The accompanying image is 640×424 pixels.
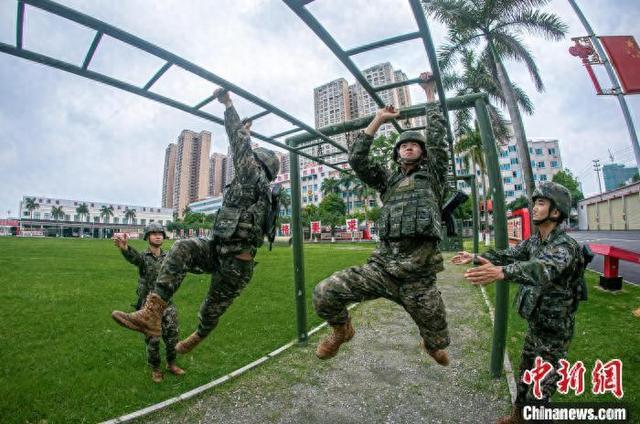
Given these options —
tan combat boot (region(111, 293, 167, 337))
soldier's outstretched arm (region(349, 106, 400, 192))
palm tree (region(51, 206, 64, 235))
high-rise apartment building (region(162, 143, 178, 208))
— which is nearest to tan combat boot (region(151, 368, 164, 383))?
tan combat boot (region(111, 293, 167, 337))

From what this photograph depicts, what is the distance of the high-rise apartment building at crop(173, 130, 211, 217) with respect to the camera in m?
113

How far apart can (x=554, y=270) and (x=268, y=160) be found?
2.67 meters

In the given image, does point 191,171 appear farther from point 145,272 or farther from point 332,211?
point 145,272

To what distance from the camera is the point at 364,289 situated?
2592 millimetres

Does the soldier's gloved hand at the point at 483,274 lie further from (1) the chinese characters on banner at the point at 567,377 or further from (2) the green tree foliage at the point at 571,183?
(2) the green tree foliage at the point at 571,183

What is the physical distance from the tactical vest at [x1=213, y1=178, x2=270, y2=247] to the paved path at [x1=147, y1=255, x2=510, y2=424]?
2.58 m

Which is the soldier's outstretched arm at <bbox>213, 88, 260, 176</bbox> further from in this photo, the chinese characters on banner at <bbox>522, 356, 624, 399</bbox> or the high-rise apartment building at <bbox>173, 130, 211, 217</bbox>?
the high-rise apartment building at <bbox>173, 130, 211, 217</bbox>

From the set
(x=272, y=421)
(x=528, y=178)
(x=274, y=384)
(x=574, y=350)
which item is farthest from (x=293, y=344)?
(x=528, y=178)

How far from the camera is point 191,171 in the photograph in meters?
123

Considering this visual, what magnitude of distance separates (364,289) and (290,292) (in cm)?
873

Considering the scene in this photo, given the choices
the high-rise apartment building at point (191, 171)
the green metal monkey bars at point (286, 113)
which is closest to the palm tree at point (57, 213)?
the high-rise apartment building at point (191, 171)

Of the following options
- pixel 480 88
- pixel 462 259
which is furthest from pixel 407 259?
pixel 480 88

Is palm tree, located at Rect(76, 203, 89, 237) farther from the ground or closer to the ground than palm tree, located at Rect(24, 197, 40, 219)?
closer to the ground

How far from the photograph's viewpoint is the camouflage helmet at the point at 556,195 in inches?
124
